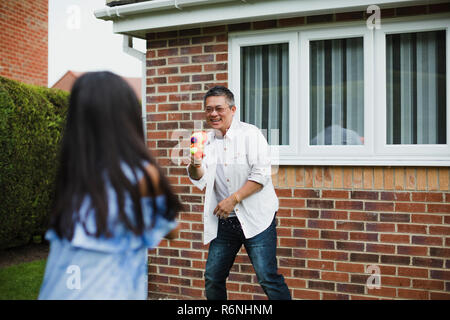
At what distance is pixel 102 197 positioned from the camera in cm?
176

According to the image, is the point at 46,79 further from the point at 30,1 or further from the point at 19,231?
the point at 19,231

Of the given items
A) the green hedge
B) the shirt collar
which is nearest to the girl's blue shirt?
the shirt collar

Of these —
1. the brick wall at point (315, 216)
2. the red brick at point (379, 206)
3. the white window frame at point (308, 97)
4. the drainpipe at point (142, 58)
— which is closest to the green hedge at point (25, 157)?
the drainpipe at point (142, 58)

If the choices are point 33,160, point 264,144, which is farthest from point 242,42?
point 33,160

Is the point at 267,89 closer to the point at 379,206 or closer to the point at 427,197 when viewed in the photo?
the point at 379,206

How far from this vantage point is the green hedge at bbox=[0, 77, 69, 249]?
6.58 m

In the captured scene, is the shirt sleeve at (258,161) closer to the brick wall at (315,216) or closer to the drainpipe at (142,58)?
the brick wall at (315,216)

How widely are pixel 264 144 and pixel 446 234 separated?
6.18ft

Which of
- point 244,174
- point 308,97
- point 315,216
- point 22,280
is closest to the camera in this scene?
point 244,174

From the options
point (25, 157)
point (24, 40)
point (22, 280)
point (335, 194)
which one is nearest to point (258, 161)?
point (335, 194)

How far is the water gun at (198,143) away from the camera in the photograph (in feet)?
10.4

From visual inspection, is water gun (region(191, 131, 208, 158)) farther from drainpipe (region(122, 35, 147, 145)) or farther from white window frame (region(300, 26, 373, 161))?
drainpipe (region(122, 35, 147, 145))

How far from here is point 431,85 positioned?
4324 mm

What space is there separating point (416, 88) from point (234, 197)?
2.14 metres
